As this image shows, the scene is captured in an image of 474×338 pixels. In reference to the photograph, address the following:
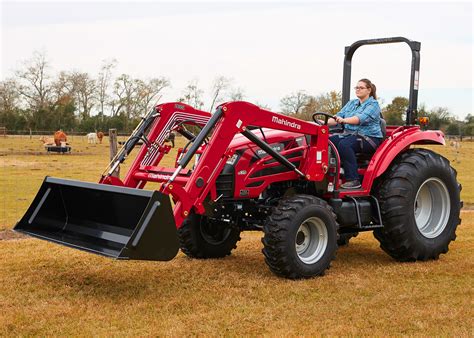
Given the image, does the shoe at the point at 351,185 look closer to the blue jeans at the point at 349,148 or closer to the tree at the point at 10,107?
the blue jeans at the point at 349,148

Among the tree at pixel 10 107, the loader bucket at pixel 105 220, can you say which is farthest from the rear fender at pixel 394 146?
the tree at pixel 10 107

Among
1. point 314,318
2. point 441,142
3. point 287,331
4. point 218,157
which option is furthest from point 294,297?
point 441,142

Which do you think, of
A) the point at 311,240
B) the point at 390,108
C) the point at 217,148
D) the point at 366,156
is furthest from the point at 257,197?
the point at 390,108

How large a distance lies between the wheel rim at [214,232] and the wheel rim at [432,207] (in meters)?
2.36

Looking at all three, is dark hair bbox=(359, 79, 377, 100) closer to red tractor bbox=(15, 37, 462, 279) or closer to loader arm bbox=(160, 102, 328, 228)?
red tractor bbox=(15, 37, 462, 279)

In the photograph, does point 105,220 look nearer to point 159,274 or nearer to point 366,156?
point 159,274

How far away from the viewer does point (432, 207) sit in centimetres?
827

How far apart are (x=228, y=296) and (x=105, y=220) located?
146 centimetres

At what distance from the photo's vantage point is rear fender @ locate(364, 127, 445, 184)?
7465 mm

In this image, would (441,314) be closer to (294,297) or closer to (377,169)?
(294,297)

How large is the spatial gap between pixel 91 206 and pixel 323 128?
2.58 m

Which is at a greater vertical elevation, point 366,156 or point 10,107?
point 10,107

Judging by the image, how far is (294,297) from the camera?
19.6ft

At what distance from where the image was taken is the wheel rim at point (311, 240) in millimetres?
6855
